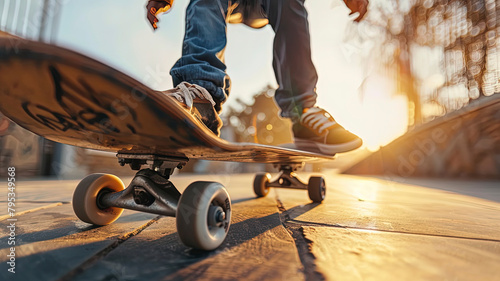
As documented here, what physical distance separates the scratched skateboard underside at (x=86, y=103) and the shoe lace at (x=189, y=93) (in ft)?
0.49

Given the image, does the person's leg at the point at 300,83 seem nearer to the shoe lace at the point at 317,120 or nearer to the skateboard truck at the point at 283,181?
the shoe lace at the point at 317,120

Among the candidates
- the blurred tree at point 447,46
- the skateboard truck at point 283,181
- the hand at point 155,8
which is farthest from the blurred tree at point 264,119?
the hand at point 155,8

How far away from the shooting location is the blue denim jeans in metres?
0.97

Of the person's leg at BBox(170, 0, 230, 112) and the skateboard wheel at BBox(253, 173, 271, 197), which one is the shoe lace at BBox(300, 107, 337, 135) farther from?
the skateboard wheel at BBox(253, 173, 271, 197)

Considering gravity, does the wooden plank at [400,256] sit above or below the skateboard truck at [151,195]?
below

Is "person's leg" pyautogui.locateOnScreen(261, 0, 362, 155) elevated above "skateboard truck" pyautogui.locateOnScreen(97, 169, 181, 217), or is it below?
above

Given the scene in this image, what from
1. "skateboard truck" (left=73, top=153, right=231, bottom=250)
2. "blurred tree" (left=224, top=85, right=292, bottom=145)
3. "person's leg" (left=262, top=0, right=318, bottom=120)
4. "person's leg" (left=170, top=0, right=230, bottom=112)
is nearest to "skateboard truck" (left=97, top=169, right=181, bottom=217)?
"skateboard truck" (left=73, top=153, right=231, bottom=250)

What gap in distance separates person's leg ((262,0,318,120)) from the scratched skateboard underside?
2.94 ft

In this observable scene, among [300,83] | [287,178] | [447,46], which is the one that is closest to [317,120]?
[300,83]

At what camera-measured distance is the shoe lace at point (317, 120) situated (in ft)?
4.44

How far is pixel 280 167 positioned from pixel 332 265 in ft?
4.64

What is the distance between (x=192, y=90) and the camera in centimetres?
85

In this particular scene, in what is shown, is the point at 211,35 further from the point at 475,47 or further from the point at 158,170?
the point at 475,47

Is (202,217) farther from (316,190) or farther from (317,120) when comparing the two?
(316,190)
